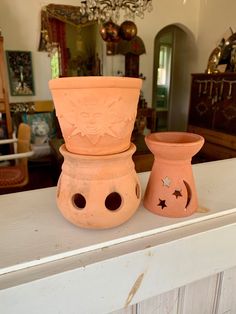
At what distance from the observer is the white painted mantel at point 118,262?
1.12ft

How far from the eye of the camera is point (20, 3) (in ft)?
9.78

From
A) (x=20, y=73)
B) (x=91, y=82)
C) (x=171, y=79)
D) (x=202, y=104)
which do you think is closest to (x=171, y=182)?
(x=91, y=82)

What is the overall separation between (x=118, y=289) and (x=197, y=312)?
0.22 m

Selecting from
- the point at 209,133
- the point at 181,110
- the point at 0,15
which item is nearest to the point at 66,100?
the point at 209,133

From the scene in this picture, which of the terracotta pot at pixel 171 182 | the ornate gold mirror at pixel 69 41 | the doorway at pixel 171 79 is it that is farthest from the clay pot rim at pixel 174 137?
the doorway at pixel 171 79

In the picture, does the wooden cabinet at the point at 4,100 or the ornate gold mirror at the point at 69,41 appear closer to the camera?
the wooden cabinet at the point at 4,100

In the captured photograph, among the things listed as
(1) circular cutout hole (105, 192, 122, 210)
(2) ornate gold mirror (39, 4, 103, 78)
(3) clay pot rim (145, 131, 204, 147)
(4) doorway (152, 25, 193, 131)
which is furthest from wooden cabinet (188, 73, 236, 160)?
(1) circular cutout hole (105, 192, 122, 210)

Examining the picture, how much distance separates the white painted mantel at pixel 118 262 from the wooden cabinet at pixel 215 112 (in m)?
2.54

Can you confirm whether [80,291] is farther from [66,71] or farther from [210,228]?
[66,71]

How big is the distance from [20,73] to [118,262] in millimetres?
3280

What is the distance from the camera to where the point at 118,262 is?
1.20 ft

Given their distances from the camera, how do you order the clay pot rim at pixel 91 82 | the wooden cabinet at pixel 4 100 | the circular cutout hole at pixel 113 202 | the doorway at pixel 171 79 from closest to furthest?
the clay pot rim at pixel 91 82 < the circular cutout hole at pixel 113 202 < the wooden cabinet at pixel 4 100 < the doorway at pixel 171 79

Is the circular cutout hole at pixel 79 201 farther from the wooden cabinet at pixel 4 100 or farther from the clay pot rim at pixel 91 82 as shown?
the wooden cabinet at pixel 4 100

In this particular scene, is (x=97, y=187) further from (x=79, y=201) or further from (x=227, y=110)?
(x=227, y=110)
